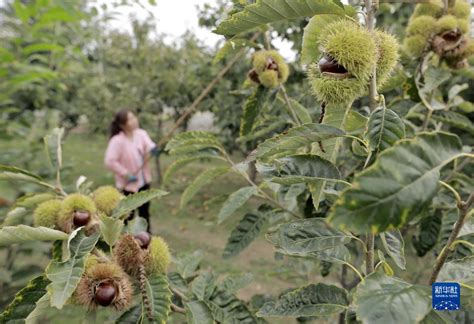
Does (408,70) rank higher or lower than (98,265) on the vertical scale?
→ higher

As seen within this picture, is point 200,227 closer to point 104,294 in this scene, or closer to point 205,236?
point 205,236

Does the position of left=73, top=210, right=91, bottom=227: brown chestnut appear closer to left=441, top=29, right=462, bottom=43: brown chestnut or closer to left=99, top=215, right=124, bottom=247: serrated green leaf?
left=99, top=215, right=124, bottom=247: serrated green leaf

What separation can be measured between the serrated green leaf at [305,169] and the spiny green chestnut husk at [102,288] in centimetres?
43

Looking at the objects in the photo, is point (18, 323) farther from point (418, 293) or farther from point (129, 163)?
point (129, 163)

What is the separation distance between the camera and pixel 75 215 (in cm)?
102

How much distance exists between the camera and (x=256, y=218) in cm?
146

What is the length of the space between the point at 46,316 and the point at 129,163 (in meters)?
1.66

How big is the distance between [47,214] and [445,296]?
3.10 feet

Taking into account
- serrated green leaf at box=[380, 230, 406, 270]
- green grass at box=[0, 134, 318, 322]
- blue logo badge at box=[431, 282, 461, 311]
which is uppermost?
blue logo badge at box=[431, 282, 461, 311]

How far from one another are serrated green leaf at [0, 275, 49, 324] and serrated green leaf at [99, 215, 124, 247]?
171 millimetres

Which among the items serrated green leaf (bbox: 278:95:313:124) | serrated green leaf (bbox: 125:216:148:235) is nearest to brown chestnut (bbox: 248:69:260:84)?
serrated green leaf (bbox: 278:95:313:124)

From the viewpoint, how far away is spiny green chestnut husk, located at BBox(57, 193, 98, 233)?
39.8 inches

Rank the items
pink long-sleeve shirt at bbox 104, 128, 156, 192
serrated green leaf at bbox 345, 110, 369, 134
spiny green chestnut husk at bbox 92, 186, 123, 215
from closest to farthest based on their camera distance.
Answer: serrated green leaf at bbox 345, 110, 369, 134 → spiny green chestnut husk at bbox 92, 186, 123, 215 → pink long-sleeve shirt at bbox 104, 128, 156, 192

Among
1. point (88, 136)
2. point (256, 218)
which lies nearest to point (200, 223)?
point (256, 218)
